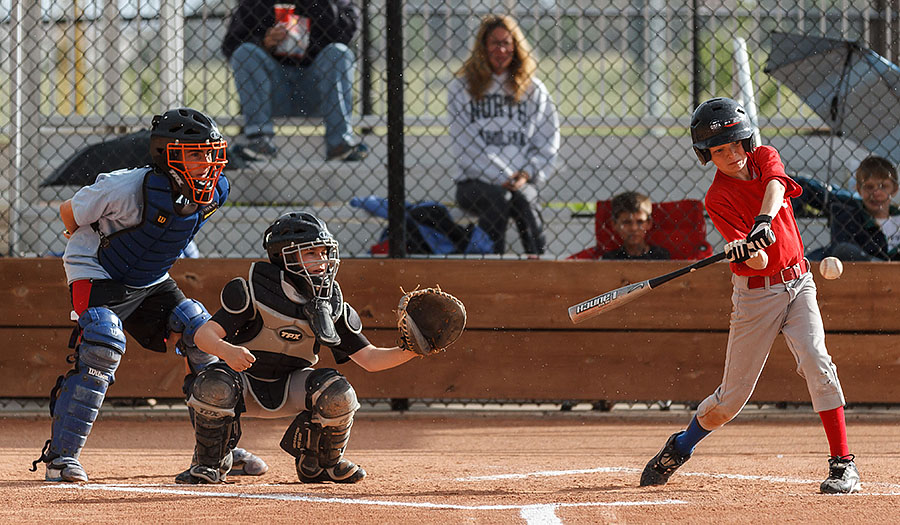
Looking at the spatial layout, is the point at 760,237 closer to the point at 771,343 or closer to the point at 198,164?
the point at 771,343

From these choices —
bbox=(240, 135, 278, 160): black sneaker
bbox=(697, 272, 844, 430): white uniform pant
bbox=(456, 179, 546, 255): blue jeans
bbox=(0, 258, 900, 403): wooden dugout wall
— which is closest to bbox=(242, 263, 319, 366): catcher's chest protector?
bbox=(697, 272, 844, 430): white uniform pant

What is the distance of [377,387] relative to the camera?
20.3 ft

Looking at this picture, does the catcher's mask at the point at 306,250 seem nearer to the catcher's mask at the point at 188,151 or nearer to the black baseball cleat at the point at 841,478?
the catcher's mask at the point at 188,151

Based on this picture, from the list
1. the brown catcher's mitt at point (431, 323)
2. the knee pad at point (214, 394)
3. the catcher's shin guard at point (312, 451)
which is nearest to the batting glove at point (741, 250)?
the brown catcher's mitt at point (431, 323)

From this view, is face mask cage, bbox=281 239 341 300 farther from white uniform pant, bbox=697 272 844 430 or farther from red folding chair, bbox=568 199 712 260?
red folding chair, bbox=568 199 712 260

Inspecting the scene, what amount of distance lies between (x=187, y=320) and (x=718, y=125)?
2.26 metres

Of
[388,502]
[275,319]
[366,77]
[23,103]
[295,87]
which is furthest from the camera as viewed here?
[366,77]

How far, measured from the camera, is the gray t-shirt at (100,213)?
417cm

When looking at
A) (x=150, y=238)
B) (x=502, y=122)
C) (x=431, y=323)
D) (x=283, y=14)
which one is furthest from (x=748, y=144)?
(x=283, y=14)

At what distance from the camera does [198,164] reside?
419 centimetres

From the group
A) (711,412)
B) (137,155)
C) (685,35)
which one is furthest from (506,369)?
(685,35)

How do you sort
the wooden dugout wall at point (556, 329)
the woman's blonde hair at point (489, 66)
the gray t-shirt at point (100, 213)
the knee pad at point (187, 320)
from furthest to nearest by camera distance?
the woman's blonde hair at point (489, 66) → the wooden dugout wall at point (556, 329) → the knee pad at point (187, 320) → the gray t-shirt at point (100, 213)

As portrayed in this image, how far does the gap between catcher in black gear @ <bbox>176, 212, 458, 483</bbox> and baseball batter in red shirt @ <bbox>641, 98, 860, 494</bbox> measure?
1241 mm

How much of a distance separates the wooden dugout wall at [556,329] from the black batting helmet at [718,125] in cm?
217
